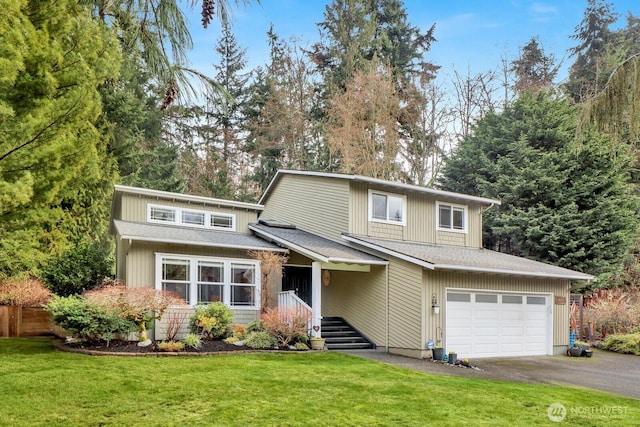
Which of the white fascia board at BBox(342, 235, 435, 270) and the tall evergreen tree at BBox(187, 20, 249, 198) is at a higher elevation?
the tall evergreen tree at BBox(187, 20, 249, 198)

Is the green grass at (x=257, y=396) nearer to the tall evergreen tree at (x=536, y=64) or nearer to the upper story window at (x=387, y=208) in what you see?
the upper story window at (x=387, y=208)

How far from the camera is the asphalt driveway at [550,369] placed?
37.0ft

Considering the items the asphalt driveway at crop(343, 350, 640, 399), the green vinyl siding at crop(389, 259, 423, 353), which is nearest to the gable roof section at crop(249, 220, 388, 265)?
the green vinyl siding at crop(389, 259, 423, 353)

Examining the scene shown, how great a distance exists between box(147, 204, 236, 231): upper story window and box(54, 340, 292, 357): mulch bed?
4.70 m

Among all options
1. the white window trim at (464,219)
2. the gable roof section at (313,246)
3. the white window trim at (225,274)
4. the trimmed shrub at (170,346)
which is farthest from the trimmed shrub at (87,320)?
the white window trim at (464,219)

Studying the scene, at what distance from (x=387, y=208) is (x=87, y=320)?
9.74 m

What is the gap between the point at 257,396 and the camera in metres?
8.30

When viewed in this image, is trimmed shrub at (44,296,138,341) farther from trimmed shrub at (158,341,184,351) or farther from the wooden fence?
the wooden fence

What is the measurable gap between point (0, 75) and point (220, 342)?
7747 millimetres

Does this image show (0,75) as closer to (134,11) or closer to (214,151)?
(134,11)

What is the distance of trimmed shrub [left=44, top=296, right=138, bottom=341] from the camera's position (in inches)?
453

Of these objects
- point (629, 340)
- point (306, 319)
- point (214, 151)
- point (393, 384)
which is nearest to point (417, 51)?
point (214, 151)

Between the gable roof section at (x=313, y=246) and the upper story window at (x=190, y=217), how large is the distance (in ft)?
2.81

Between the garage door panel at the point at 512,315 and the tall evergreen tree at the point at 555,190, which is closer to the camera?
the garage door panel at the point at 512,315
